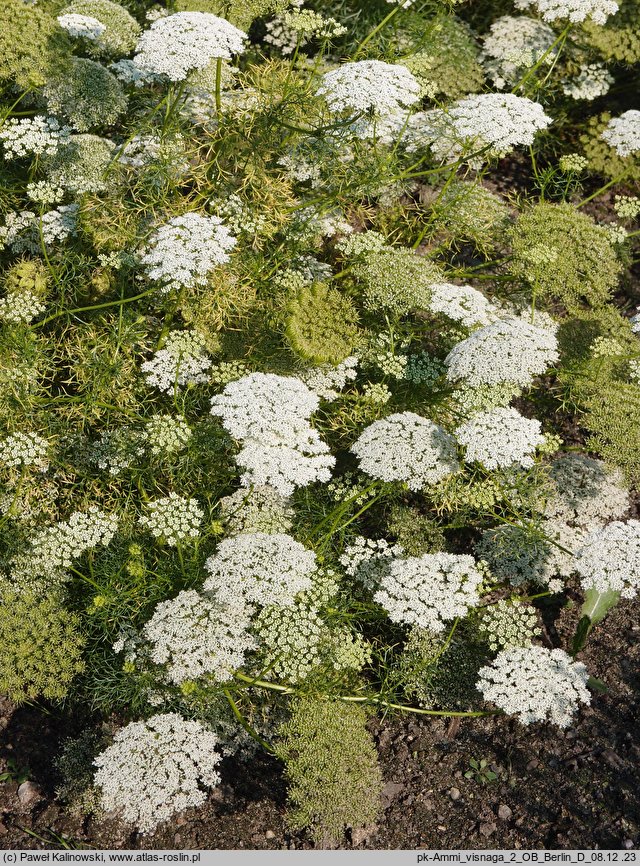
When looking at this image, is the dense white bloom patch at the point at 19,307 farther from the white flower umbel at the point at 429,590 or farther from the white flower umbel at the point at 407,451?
the white flower umbel at the point at 429,590

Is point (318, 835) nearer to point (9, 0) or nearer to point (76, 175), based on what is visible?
point (76, 175)

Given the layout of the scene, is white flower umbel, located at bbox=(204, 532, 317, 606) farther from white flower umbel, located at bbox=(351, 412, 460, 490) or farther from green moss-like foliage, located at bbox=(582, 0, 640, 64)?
green moss-like foliage, located at bbox=(582, 0, 640, 64)

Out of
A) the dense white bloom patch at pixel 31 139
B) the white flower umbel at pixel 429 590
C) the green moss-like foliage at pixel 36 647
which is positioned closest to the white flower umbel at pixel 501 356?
the white flower umbel at pixel 429 590

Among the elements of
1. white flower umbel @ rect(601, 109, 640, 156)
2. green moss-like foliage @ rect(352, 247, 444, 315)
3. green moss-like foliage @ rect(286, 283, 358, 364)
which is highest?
white flower umbel @ rect(601, 109, 640, 156)

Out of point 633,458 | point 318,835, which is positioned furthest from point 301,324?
point 318,835

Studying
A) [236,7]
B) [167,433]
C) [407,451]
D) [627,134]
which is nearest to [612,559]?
[407,451]

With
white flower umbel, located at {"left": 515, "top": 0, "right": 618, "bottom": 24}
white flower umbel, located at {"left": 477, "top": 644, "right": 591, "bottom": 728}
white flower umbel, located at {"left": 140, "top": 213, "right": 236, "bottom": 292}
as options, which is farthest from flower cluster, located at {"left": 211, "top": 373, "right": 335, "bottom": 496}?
white flower umbel, located at {"left": 515, "top": 0, "right": 618, "bottom": 24}
